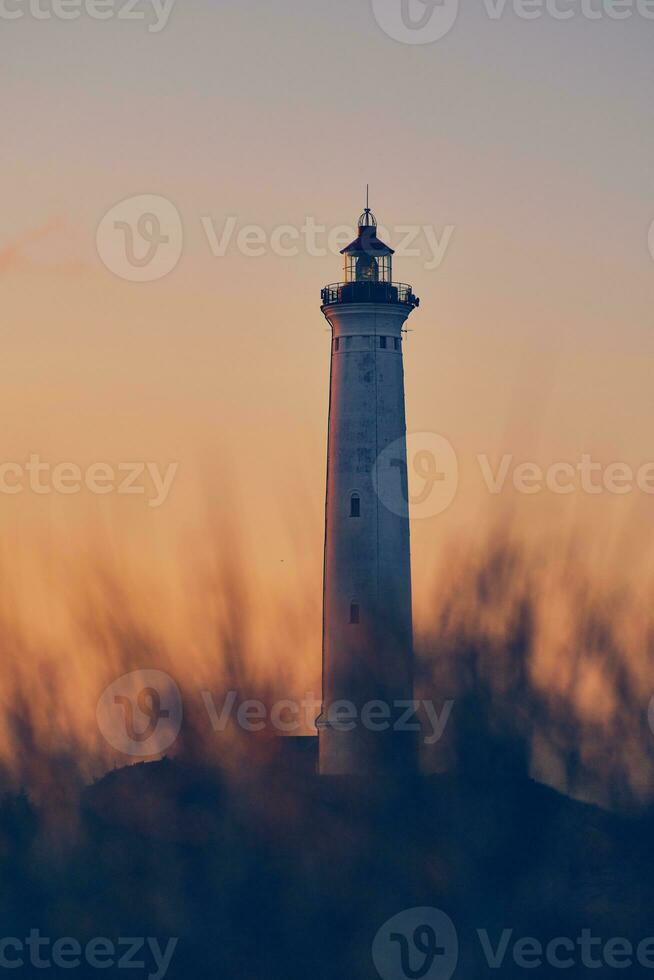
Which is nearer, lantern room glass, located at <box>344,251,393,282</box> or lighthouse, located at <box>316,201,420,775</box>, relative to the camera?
lighthouse, located at <box>316,201,420,775</box>

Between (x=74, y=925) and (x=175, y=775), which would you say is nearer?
(x=74, y=925)

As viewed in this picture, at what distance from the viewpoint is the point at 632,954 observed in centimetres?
10631

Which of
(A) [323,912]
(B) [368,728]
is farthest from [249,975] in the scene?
(B) [368,728]

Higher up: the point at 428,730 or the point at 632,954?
the point at 428,730

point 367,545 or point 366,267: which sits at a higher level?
point 366,267

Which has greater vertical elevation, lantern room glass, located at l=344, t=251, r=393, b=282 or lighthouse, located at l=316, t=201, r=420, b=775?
lantern room glass, located at l=344, t=251, r=393, b=282

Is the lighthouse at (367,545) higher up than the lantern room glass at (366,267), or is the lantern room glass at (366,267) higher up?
the lantern room glass at (366,267)

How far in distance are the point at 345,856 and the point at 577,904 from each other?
8.81 meters

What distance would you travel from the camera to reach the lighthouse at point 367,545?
370ft

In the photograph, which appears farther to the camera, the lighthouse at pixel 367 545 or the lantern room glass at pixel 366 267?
the lantern room glass at pixel 366 267

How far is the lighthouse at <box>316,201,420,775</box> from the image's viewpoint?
11288 centimetres

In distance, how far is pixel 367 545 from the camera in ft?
371

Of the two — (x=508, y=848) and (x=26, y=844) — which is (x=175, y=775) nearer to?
(x=26, y=844)

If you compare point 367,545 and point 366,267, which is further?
point 366,267
